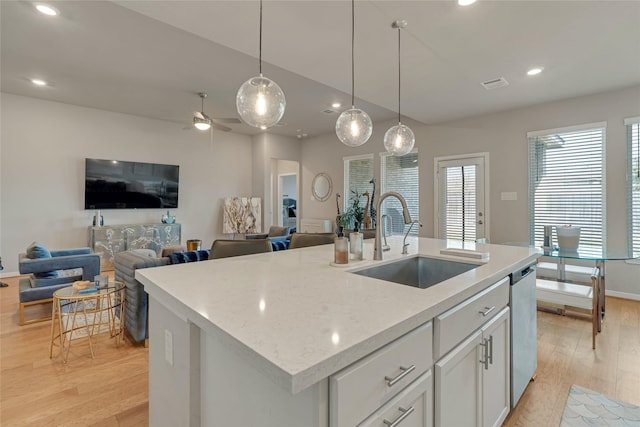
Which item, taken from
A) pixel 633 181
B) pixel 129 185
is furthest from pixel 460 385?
pixel 129 185

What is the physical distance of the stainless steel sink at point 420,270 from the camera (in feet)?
5.90

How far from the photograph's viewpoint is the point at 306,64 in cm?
315

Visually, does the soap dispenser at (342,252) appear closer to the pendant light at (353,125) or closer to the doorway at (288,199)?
the pendant light at (353,125)

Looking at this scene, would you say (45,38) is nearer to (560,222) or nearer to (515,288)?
(515,288)

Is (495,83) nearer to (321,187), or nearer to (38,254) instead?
(321,187)

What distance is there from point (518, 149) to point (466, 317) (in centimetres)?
457

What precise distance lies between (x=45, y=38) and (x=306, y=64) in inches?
107

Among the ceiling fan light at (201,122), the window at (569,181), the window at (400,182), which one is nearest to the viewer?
the window at (569,181)

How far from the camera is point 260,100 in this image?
74.5 inches

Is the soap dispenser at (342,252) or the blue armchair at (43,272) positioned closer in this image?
the soap dispenser at (342,252)

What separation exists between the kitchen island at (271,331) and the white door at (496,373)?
0.20 meters

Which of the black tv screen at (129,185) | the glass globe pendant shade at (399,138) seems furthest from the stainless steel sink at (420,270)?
the black tv screen at (129,185)

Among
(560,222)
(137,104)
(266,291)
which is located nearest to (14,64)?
(137,104)

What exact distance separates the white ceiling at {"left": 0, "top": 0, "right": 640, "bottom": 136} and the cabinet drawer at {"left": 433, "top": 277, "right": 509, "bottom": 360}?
2119 millimetres
